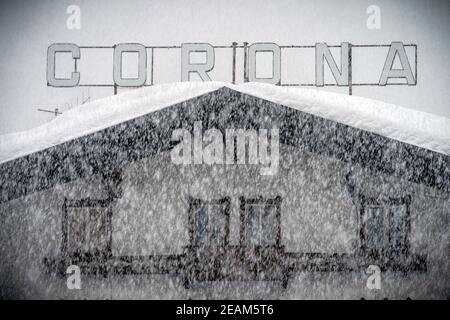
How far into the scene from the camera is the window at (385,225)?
8500 mm

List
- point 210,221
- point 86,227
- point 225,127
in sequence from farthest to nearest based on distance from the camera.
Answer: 1. point 210,221
2. point 86,227
3. point 225,127

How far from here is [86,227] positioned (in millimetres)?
8578

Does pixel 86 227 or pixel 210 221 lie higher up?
pixel 210 221

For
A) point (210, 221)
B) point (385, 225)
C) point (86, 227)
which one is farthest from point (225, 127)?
point (385, 225)

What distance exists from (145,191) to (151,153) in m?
0.89

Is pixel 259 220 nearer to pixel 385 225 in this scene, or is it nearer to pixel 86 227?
pixel 385 225

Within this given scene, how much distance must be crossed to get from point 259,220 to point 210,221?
93 cm

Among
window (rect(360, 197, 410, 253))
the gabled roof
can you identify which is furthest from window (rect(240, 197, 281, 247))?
window (rect(360, 197, 410, 253))

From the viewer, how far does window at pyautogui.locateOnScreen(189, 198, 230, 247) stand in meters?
8.65

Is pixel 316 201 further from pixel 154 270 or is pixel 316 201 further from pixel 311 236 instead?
pixel 154 270

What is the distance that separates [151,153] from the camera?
806 centimetres

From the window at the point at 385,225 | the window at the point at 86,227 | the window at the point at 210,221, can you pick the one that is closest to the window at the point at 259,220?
the window at the point at 210,221

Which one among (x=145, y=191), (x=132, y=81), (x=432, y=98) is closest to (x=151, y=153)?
(x=145, y=191)

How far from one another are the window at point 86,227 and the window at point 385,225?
474 centimetres
